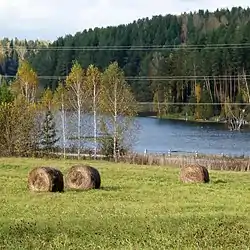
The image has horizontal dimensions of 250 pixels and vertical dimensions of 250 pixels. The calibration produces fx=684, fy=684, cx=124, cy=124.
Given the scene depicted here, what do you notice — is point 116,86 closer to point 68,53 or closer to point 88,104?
point 88,104

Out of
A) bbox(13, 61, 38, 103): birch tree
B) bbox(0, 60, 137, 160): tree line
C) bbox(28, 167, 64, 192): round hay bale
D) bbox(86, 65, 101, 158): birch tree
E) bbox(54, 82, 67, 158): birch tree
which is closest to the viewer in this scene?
bbox(28, 167, 64, 192): round hay bale

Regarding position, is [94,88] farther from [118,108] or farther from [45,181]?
[45,181]

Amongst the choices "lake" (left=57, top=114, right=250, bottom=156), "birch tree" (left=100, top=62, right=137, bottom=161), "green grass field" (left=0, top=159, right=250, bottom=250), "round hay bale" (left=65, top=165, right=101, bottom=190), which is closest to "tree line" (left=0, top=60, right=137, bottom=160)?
"birch tree" (left=100, top=62, right=137, bottom=161)

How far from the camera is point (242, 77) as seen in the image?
118312 mm

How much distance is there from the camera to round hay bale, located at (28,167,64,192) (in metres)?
23.4

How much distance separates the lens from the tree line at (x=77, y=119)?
50688mm

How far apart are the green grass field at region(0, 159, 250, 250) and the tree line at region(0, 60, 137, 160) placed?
78.1 ft

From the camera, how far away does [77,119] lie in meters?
61.7

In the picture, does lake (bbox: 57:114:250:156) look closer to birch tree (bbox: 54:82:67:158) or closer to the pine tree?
birch tree (bbox: 54:82:67:158)

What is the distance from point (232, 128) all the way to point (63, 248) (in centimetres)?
7917

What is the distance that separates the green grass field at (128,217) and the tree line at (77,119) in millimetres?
23806

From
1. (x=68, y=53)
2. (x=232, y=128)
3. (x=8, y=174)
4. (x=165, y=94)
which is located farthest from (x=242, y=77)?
(x=8, y=174)

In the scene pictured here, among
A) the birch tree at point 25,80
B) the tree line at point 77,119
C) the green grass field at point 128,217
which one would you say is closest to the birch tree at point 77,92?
the tree line at point 77,119

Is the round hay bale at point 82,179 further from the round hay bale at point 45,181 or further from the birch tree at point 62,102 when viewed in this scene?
the birch tree at point 62,102
